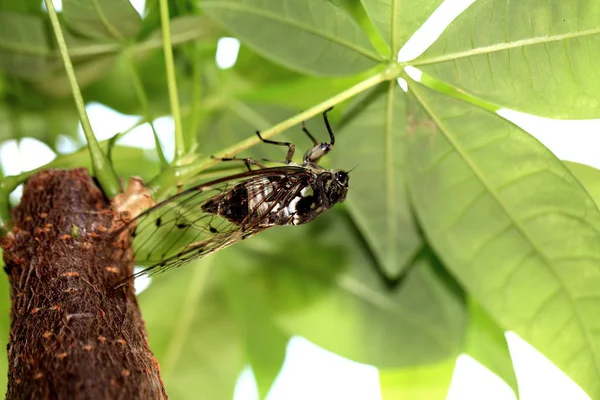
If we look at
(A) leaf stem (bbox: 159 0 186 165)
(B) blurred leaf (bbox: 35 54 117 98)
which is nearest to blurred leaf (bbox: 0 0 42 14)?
(B) blurred leaf (bbox: 35 54 117 98)

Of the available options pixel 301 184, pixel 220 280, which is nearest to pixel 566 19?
pixel 301 184

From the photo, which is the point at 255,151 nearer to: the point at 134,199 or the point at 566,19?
the point at 134,199

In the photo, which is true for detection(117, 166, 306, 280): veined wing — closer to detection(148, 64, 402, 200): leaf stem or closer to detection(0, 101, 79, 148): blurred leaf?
detection(148, 64, 402, 200): leaf stem

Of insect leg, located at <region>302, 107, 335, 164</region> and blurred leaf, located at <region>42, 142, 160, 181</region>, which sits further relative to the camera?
blurred leaf, located at <region>42, 142, 160, 181</region>

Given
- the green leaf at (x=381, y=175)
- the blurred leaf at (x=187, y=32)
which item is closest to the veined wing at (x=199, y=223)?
the green leaf at (x=381, y=175)

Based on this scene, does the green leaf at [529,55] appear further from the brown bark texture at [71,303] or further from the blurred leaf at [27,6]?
the blurred leaf at [27,6]

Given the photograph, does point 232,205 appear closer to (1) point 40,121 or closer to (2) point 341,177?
(2) point 341,177
